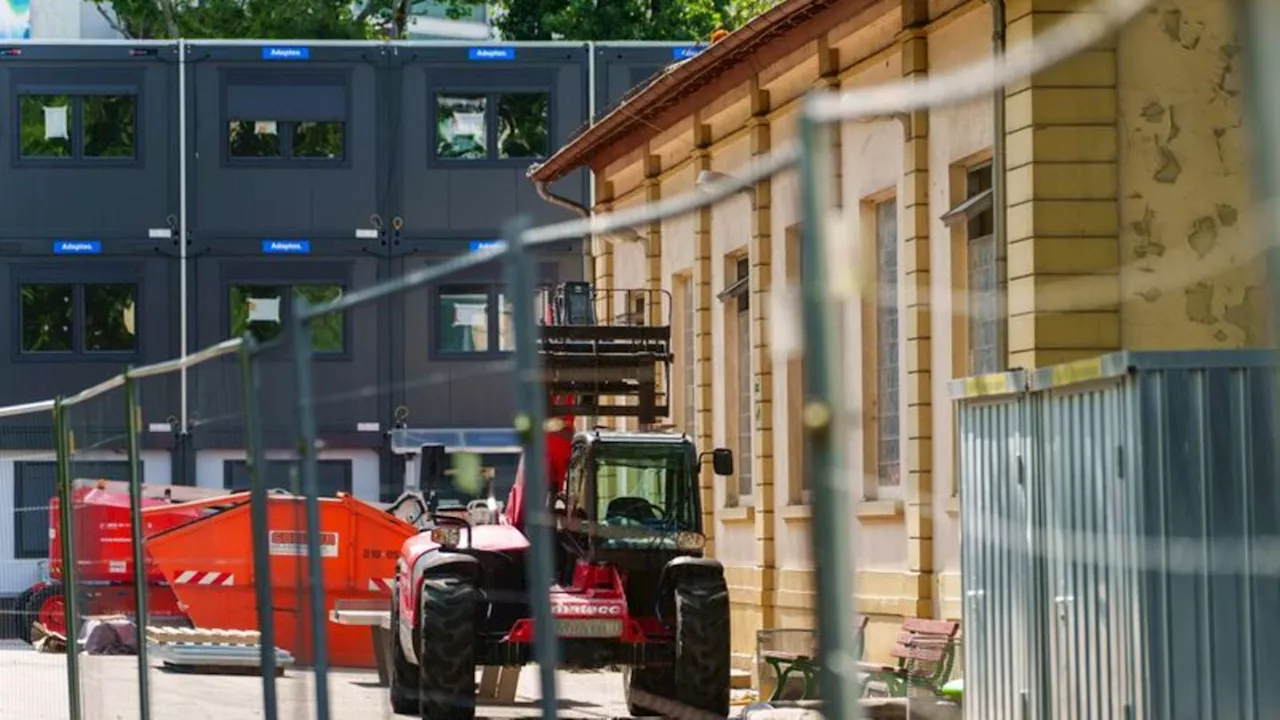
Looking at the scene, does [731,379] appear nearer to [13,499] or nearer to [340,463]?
[13,499]

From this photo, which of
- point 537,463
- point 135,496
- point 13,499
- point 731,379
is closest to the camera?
point 537,463

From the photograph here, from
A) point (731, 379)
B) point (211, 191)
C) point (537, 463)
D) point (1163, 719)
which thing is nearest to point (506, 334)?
point (537, 463)

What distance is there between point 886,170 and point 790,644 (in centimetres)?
1289

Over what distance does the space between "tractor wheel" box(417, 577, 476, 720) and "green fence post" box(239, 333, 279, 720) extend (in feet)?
1.81

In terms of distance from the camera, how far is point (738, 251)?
340 inches

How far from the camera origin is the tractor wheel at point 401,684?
10.1 metres

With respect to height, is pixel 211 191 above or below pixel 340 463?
above

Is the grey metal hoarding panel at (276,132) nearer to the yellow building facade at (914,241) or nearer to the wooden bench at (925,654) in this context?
the yellow building facade at (914,241)

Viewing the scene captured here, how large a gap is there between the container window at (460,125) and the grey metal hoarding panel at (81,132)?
4.08 meters

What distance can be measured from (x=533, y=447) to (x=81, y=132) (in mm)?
38387

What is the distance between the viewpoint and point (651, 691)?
11.6m

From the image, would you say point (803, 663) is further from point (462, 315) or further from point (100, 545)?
point (100, 545)

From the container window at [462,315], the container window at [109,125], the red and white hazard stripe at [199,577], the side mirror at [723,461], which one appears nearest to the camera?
the container window at [462,315]

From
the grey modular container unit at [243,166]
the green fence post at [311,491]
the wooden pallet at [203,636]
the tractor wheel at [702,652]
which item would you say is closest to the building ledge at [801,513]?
the green fence post at [311,491]
